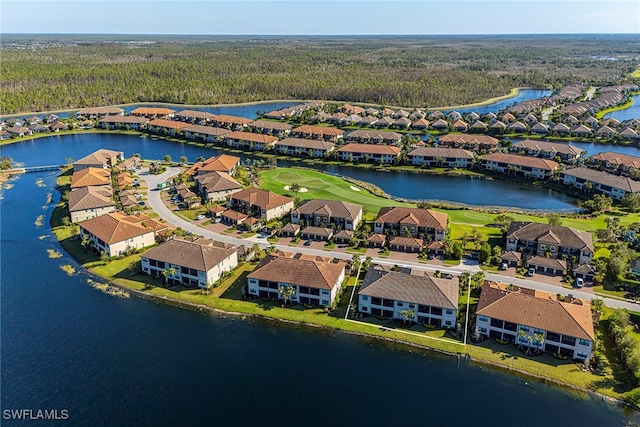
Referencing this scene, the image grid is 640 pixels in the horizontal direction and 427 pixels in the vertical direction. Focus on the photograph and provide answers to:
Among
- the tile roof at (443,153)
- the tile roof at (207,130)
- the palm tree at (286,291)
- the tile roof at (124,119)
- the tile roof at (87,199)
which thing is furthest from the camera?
the tile roof at (124,119)

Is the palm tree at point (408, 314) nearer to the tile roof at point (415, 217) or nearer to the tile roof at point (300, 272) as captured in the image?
the tile roof at point (300, 272)

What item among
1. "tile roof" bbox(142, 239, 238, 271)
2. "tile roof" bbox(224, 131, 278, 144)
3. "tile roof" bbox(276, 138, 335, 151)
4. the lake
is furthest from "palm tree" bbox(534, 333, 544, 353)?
"tile roof" bbox(224, 131, 278, 144)

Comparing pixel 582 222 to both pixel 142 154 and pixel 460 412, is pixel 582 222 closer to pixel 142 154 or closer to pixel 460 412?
pixel 460 412

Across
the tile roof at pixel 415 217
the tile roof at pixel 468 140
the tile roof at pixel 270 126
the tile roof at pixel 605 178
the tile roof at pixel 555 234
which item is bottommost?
the tile roof at pixel 555 234

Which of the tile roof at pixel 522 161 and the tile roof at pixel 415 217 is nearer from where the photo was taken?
the tile roof at pixel 415 217

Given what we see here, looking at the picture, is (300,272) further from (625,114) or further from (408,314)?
(625,114)

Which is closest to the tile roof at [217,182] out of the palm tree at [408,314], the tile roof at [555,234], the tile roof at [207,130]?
the palm tree at [408,314]
